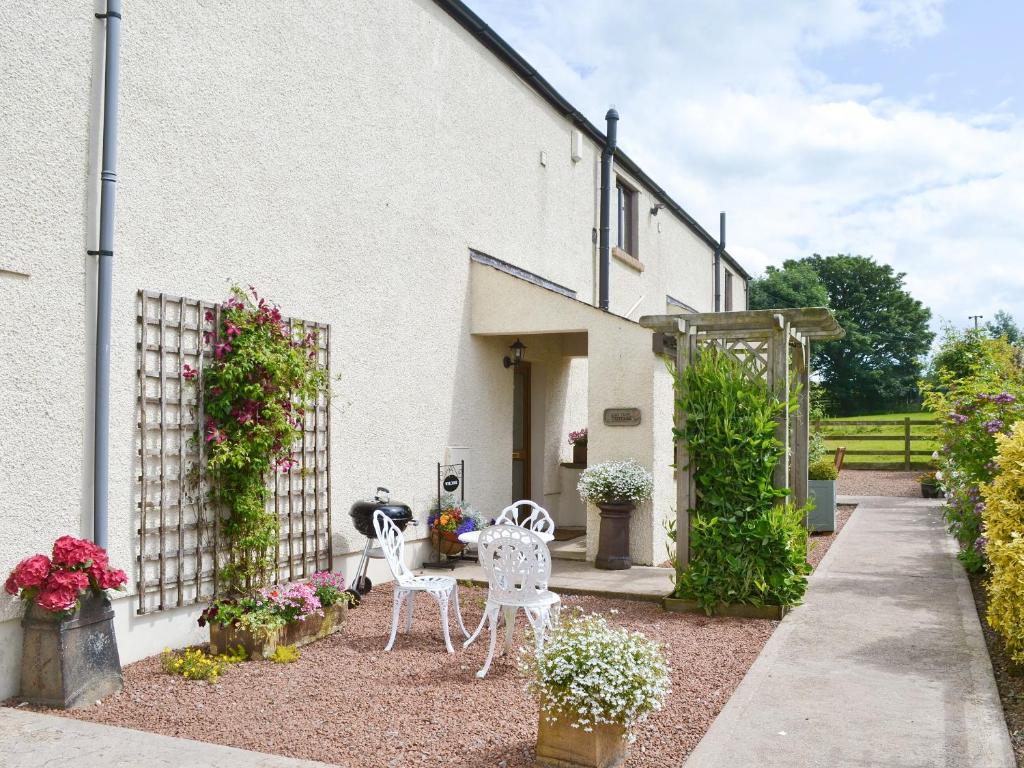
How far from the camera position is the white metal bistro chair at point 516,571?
18.0 ft

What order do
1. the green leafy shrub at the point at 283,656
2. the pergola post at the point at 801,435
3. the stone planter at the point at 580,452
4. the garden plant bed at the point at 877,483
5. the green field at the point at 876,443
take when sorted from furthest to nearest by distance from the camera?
1. the green field at the point at 876,443
2. the garden plant bed at the point at 877,483
3. the stone planter at the point at 580,452
4. the pergola post at the point at 801,435
5. the green leafy shrub at the point at 283,656

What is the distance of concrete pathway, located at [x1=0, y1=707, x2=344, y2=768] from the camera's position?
3.93 metres

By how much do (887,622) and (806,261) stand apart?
51126mm

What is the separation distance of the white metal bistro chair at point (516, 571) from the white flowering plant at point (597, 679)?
5.16 feet

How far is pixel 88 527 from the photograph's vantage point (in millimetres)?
5316

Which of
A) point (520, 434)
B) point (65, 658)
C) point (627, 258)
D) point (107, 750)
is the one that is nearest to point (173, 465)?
point (65, 658)

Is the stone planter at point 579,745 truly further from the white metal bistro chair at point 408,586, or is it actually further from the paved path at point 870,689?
the white metal bistro chair at point 408,586

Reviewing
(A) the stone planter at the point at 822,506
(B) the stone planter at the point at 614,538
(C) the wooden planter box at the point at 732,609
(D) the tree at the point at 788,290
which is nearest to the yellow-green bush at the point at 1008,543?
(C) the wooden planter box at the point at 732,609

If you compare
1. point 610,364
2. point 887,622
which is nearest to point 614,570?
point 610,364

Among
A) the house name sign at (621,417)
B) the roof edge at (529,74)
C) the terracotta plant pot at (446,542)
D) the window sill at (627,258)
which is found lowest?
the terracotta plant pot at (446,542)

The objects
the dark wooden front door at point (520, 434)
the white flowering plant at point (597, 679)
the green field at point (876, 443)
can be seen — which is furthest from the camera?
the green field at point (876, 443)

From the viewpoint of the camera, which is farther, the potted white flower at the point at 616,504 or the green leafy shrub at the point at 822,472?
the green leafy shrub at the point at 822,472

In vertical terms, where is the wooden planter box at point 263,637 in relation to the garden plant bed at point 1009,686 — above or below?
above

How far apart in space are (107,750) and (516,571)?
2511mm
